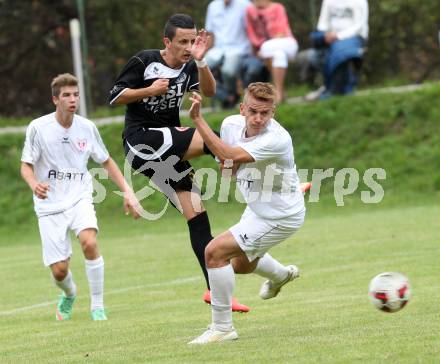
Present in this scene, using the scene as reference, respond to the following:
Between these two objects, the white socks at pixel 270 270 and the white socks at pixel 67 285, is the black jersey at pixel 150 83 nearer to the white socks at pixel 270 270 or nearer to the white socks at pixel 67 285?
the white socks at pixel 270 270

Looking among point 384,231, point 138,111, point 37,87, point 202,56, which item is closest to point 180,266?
point 384,231

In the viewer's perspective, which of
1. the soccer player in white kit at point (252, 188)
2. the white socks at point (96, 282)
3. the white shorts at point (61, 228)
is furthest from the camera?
the white shorts at point (61, 228)

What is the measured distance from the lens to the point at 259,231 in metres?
7.46

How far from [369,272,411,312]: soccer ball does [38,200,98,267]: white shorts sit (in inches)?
117

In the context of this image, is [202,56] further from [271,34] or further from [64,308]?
[271,34]

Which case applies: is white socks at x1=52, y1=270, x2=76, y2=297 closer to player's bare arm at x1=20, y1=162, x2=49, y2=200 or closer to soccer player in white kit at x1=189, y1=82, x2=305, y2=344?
player's bare arm at x1=20, y1=162, x2=49, y2=200

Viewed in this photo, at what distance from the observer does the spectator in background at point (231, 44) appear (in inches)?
709

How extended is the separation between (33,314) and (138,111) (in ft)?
7.72

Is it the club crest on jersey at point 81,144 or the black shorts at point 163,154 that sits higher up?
the black shorts at point 163,154

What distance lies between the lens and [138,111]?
8.72 meters

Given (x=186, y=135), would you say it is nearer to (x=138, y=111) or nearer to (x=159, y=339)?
(x=138, y=111)

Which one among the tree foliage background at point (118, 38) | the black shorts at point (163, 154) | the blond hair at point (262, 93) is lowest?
the tree foliage background at point (118, 38)

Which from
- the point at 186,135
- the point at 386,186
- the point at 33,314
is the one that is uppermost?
the point at 186,135

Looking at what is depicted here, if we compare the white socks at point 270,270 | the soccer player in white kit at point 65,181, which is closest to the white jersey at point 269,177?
the white socks at point 270,270
